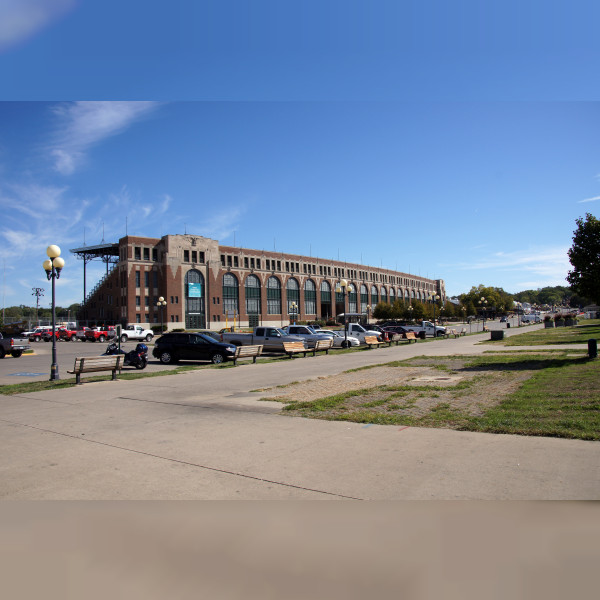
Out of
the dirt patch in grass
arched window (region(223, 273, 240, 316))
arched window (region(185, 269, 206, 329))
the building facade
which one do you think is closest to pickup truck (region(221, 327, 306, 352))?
the dirt patch in grass

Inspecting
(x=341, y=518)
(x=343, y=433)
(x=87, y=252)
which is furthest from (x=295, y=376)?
(x=87, y=252)

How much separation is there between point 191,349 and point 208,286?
6165cm

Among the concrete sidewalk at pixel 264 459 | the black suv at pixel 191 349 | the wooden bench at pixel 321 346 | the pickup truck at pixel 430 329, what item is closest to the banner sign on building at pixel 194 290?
the pickup truck at pixel 430 329

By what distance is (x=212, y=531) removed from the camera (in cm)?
421

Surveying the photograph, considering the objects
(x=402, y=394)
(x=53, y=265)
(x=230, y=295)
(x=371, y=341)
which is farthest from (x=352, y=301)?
(x=402, y=394)

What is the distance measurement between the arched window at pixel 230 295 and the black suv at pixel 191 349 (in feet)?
206

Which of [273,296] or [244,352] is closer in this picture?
[244,352]

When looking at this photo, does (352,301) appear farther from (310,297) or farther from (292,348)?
(292,348)

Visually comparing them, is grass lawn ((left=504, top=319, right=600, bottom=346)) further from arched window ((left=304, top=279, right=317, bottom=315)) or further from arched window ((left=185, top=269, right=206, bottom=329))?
arched window ((left=304, top=279, right=317, bottom=315))

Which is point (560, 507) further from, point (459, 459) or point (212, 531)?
point (212, 531)

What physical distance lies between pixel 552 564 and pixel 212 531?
2.73 meters

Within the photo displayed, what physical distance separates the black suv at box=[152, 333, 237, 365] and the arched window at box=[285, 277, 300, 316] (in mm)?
73667

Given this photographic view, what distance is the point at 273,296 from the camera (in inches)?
3740

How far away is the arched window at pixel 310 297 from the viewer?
10188 centimetres
